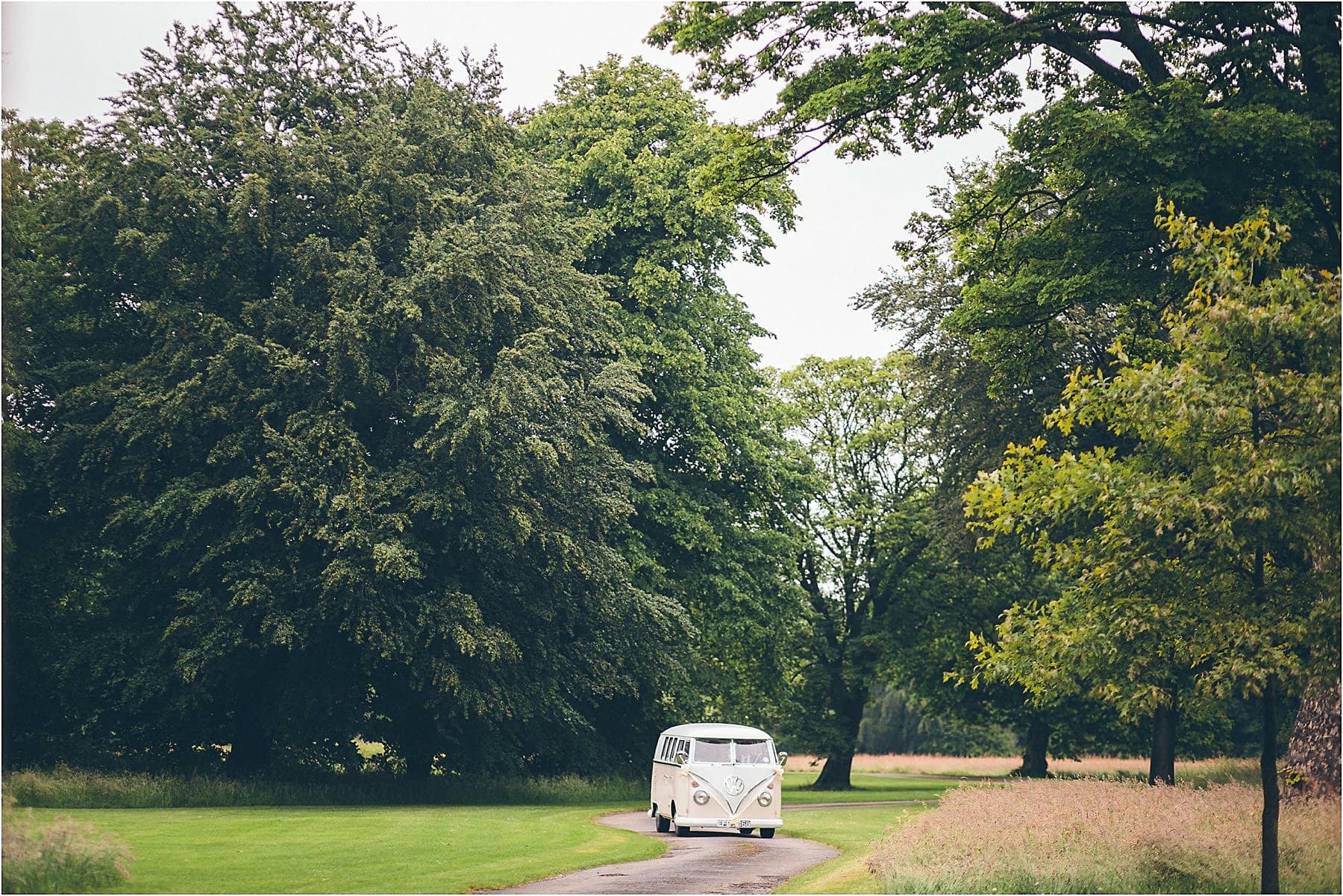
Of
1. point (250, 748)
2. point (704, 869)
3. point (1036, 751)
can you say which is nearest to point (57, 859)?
point (704, 869)

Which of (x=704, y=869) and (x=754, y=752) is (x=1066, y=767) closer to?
(x=754, y=752)

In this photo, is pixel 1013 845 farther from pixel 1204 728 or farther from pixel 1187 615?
pixel 1204 728

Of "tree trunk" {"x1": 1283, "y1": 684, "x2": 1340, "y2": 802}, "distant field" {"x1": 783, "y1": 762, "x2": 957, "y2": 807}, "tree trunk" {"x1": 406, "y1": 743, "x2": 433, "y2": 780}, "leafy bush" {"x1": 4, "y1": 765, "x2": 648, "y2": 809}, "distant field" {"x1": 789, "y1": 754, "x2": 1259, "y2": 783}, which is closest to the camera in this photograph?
"tree trunk" {"x1": 1283, "y1": 684, "x2": 1340, "y2": 802}

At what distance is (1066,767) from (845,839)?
33.6m

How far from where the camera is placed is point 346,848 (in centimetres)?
1873

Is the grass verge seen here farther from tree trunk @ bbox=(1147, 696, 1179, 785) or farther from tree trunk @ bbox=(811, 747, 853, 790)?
tree trunk @ bbox=(811, 747, 853, 790)

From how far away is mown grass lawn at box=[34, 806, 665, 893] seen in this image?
53.2 feet

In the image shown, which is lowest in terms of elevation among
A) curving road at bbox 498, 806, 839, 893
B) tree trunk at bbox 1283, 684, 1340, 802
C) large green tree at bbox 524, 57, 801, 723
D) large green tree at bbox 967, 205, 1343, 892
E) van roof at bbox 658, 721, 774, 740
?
curving road at bbox 498, 806, 839, 893

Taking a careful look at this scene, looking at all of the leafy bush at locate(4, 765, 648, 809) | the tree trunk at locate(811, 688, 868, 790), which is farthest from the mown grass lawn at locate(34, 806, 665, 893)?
the tree trunk at locate(811, 688, 868, 790)

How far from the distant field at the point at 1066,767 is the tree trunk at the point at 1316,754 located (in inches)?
497

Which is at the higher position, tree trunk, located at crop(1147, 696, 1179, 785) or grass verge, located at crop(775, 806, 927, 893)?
tree trunk, located at crop(1147, 696, 1179, 785)

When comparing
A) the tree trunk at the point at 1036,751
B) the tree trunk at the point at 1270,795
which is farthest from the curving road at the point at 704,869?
the tree trunk at the point at 1036,751

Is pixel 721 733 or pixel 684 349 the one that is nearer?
pixel 721 733

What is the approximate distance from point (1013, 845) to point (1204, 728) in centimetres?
3683
